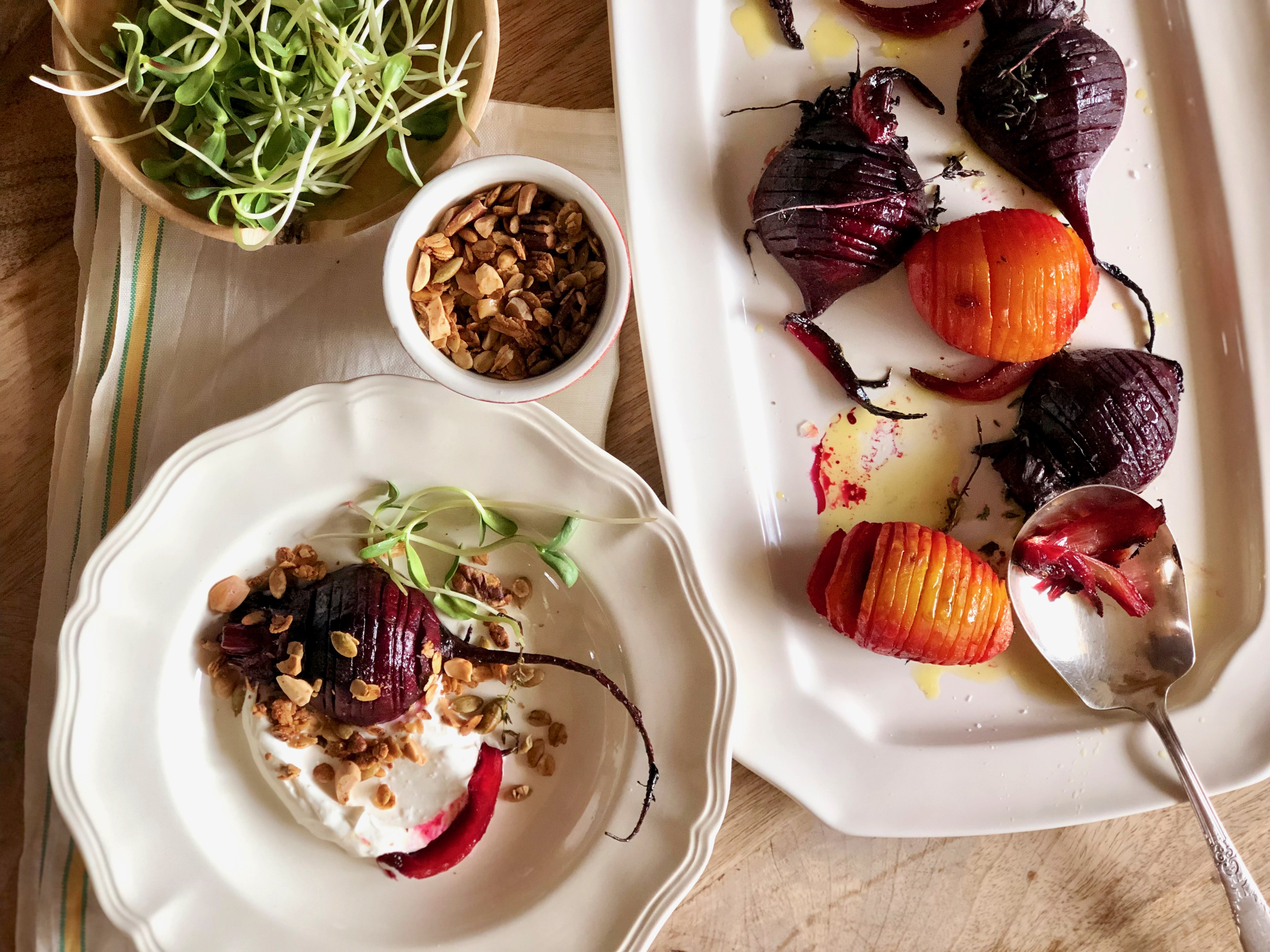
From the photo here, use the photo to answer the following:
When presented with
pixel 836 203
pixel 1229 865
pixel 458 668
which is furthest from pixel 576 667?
pixel 1229 865

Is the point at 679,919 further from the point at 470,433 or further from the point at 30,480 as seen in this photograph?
the point at 30,480

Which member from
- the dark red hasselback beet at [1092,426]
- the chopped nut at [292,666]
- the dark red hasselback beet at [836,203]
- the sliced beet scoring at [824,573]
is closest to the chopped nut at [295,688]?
the chopped nut at [292,666]

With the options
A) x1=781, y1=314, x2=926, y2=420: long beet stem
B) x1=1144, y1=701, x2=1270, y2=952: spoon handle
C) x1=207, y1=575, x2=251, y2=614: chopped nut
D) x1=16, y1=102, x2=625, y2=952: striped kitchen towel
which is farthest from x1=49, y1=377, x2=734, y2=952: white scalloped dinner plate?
x1=1144, y1=701, x2=1270, y2=952: spoon handle

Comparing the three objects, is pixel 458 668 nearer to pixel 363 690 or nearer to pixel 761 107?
pixel 363 690

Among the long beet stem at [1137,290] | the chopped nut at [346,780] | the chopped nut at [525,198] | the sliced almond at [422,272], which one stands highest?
the long beet stem at [1137,290]

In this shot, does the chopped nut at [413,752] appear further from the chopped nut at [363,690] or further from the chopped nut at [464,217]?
the chopped nut at [464,217]

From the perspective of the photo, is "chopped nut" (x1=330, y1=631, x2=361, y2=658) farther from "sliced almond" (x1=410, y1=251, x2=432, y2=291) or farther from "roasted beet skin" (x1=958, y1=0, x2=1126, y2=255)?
"roasted beet skin" (x1=958, y1=0, x2=1126, y2=255)

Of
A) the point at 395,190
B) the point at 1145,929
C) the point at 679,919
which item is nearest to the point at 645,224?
the point at 395,190
